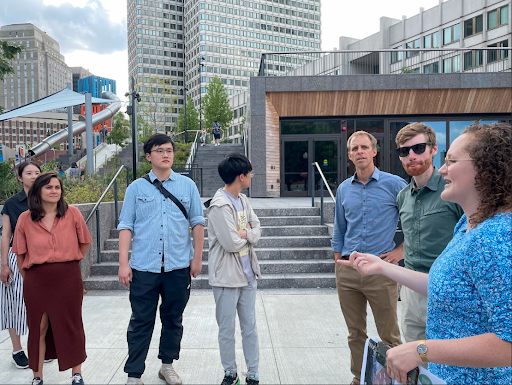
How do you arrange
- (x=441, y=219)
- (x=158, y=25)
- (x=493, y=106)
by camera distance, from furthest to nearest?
(x=158, y=25) → (x=493, y=106) → (x=441, y=219)

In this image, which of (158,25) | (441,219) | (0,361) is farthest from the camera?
(158,25)

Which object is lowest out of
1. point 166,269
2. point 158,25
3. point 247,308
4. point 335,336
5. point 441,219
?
point 335,336

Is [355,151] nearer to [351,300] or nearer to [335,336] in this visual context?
[351,300]

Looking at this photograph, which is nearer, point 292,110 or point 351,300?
point 351,300

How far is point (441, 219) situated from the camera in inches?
117

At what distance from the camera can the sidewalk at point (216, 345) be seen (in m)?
4.07

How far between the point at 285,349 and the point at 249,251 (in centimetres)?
154

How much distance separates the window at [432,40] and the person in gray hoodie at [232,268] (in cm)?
5035

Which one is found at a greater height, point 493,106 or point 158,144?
point 493,106


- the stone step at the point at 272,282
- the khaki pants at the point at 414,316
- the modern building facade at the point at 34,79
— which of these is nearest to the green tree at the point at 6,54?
the stone step at the point at 272,282

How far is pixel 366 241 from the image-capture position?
141 inches

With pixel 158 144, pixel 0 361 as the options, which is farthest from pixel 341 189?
pixel 0 361

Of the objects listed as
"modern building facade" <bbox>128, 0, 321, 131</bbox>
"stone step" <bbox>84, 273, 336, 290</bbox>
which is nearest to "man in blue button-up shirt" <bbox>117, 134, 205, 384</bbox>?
"stone step" <bbox>84, 273, 336, 290</bbox>

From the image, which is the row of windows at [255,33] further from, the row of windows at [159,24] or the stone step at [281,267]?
the stone step at [281,267]
